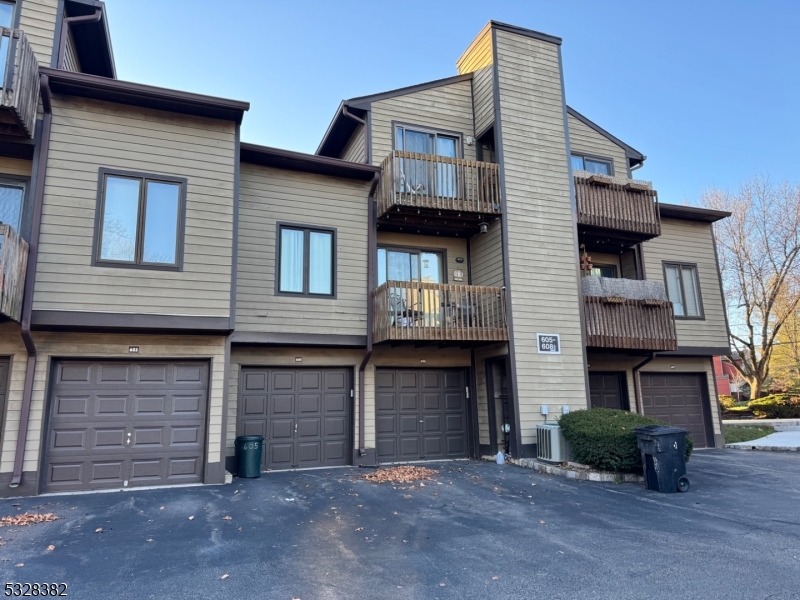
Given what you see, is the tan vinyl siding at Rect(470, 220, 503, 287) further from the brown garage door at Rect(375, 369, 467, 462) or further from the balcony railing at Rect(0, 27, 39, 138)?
the balcony railing at Rect(0, 27, 39, 138)

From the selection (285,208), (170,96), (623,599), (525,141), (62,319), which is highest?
(525,141)

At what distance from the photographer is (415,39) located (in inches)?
730

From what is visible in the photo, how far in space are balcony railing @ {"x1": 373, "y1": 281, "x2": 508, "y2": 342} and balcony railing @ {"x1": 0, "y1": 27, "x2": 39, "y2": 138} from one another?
6.41 meters

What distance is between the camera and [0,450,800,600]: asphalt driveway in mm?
4387

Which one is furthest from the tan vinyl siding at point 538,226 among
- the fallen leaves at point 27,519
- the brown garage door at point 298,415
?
the fallen leaves at point 27,519

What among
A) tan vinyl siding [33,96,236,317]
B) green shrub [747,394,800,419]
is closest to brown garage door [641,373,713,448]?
green shrub [747,394,800,419]

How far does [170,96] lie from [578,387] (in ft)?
32.2

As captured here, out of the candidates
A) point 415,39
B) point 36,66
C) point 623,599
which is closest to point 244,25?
point 415,39

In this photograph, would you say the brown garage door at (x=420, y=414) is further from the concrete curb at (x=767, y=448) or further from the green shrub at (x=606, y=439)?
the concrete curb at (x=767, y=448)

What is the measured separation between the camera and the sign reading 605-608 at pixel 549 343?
11.1 m

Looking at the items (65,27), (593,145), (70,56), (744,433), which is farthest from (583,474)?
(70,56)

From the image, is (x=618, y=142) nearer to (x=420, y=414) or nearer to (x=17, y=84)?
(x=420, y=414)

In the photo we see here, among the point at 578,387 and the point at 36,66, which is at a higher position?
the point at 36,66

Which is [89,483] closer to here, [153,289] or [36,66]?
[153,289]
